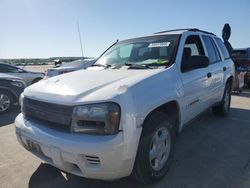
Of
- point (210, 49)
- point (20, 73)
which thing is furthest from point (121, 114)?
point (20, 73)

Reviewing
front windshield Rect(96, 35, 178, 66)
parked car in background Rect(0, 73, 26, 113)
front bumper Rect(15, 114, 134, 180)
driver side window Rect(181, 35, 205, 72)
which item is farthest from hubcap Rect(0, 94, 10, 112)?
driver side window Rect(181, 35, 205, 72)

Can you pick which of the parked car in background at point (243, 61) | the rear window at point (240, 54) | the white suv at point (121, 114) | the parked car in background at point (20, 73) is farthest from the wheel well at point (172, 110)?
the rear window at point (240, 54)

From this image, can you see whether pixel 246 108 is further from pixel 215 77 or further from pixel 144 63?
pixel 144 63

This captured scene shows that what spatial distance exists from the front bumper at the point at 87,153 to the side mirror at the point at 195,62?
1677 mm

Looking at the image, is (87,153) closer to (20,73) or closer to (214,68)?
(214,68)

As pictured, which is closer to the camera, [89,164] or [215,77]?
[89,164]

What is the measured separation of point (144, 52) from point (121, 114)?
1756 mm

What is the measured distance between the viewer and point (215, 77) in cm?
455

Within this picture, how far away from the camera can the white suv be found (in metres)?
2.28

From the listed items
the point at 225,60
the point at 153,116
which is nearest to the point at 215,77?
the point at 225,60

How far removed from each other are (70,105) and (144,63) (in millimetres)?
1504

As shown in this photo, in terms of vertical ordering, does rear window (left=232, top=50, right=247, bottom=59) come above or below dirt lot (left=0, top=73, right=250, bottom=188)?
above

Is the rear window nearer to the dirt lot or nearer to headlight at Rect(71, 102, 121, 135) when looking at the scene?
the dirt lot

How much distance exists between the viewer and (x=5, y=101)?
6.94 m
